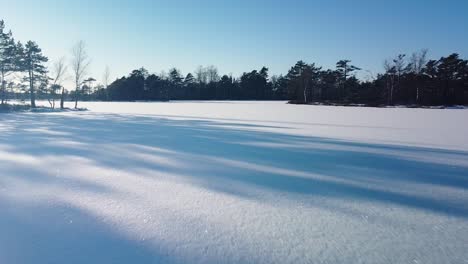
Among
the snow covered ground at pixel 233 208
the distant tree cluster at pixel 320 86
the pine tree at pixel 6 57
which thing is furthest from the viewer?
the distant tree cluster at pixel 320 86

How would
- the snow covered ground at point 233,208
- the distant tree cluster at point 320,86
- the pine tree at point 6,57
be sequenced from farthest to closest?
the distant tree cluster at point 320,86, the pine tree at point 6,57, the snow covered ground at point 233,208

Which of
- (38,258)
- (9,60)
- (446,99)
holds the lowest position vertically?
(38,258)

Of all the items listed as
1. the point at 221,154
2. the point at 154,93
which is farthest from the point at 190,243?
the point at 154,93

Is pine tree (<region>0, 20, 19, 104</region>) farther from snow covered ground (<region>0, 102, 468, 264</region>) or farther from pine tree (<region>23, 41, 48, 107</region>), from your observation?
snow covered ground (<region>0, 102, 468, 264</region>)

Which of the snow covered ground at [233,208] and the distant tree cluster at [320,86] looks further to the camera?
the distant tree cluster at [320,86]

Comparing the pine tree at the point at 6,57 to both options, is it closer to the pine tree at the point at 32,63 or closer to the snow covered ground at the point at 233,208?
the pine tree at the point at 32,63

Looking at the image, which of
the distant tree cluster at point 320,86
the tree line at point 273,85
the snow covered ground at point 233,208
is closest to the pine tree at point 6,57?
the tree line at point 273,85

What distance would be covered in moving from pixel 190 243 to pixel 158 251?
0.77 ft

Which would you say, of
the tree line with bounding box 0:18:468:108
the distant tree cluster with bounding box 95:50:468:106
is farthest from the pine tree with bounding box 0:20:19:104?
the distant tree cluster with bounding box 95:50:468:106

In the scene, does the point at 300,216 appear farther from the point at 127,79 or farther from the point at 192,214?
the point at 127,79

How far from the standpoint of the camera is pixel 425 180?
3516 millimetres

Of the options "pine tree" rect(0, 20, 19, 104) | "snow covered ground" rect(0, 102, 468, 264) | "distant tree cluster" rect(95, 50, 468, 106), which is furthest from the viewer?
"distant tree cluster" rect(95, 50, 468, 106)

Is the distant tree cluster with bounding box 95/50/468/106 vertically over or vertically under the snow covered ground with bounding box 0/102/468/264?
over

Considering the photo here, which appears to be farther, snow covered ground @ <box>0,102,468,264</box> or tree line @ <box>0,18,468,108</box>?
tree line @ <box>0,18,468,108</box>
